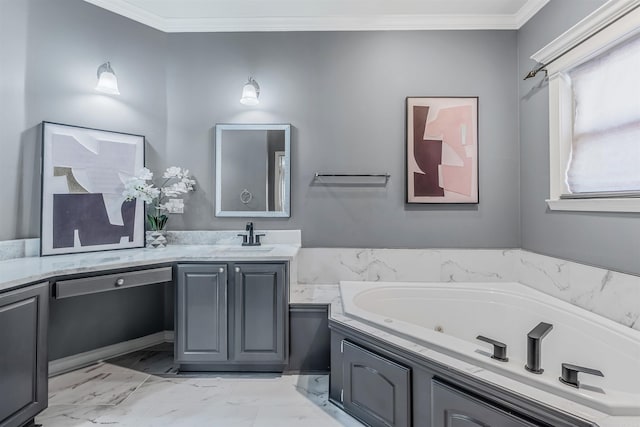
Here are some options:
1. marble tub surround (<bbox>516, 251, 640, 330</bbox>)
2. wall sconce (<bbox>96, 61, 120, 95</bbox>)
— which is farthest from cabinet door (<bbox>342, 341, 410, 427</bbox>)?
wall sconce (<bbox>96, 61, 120, 95</bbox>)

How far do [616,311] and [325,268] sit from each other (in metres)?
1.87

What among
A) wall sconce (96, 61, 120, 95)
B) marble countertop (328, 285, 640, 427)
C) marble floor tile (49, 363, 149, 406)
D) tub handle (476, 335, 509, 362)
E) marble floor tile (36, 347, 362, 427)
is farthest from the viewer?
wall sconce (96, 61, 120, 95)

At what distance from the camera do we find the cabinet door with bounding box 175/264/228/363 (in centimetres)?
212

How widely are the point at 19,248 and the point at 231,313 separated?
4.84 feet

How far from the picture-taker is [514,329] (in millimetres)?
2100

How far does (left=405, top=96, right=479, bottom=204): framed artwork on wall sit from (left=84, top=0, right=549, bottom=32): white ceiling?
671 millimetres

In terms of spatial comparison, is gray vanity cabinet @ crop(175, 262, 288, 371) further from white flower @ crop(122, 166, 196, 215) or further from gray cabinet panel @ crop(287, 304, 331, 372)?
white flower @ crop(122, 166, 196, 215)

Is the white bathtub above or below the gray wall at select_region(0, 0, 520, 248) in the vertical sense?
below

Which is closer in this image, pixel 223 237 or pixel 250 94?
pixel 250 94

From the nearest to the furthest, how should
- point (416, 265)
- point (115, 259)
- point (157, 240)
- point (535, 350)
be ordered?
point (535, 350) < point (115, 259) < point (157, 240) < point (416, 265)

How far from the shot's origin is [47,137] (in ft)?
7.12

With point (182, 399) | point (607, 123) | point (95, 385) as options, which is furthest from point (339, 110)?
point (95, 385)

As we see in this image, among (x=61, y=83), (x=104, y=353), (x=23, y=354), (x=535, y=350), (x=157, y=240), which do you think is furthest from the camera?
(x=157, y=240)

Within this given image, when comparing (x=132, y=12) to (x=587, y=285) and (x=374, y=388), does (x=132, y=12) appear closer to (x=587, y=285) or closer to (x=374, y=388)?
(x=374, y=388)
